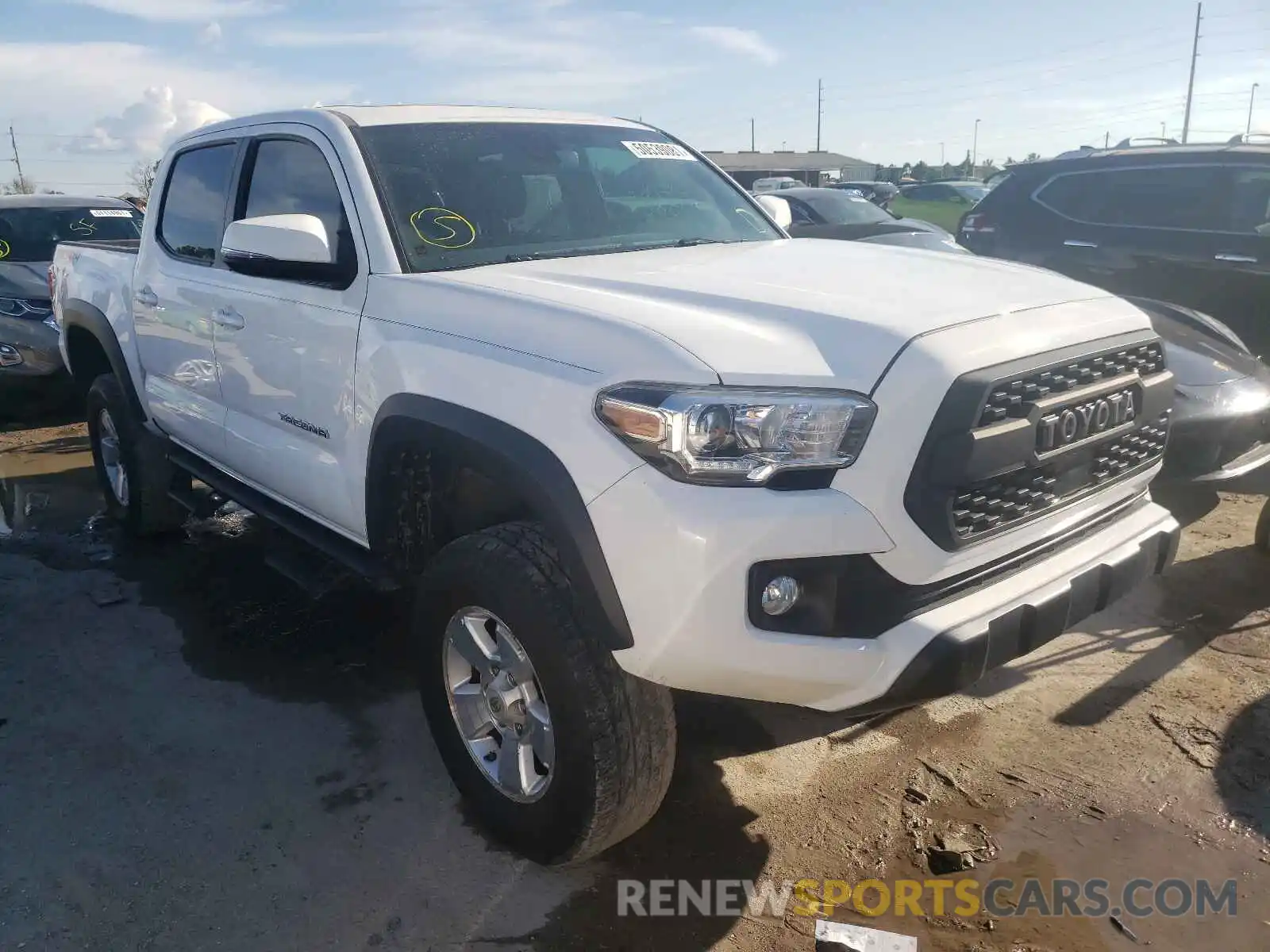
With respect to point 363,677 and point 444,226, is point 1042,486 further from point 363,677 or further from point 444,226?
point 363,677

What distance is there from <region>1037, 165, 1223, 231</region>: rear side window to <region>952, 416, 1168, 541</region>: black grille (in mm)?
5047

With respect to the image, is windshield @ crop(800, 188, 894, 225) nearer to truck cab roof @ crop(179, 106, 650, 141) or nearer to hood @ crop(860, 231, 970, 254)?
hood @ crop(860, 231, 970, 254)

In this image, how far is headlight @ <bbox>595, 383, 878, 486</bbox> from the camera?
216 centimetres

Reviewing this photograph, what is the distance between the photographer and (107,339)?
5.04m

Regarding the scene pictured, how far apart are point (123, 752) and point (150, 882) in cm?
78

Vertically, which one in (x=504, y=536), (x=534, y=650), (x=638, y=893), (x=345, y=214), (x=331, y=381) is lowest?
(x=638, y=893)

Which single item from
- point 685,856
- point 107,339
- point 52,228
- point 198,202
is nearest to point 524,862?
point 685,856

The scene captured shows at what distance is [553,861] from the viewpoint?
2652 millimetres

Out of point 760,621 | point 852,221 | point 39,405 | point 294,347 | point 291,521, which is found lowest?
point 39,405

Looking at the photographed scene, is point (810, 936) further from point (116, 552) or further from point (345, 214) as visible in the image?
point (116, 552)

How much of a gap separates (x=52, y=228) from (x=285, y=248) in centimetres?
725

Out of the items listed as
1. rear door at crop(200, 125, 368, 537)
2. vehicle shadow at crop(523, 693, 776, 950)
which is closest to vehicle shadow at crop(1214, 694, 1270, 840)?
vehicle shadow at crop(523, 693, 776, 950)

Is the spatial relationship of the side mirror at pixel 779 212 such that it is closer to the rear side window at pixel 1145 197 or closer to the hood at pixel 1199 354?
the hood at pixel 1199 354

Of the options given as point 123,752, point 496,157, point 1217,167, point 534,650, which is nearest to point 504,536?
point 534,650
